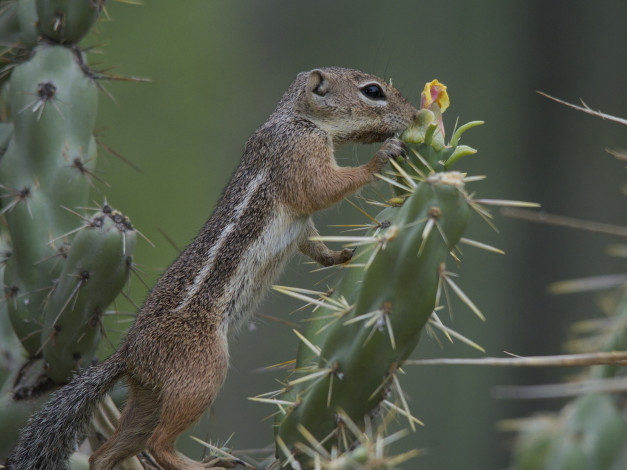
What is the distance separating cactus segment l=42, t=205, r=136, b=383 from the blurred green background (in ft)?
5.93

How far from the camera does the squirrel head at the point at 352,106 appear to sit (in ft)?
7.11

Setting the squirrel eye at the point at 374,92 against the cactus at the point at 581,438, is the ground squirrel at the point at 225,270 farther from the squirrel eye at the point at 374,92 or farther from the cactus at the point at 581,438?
the cactus at the point at 581,438

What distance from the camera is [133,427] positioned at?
181cm

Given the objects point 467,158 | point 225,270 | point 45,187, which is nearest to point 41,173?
point 45,187

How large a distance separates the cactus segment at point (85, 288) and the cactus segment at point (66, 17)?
591 mm

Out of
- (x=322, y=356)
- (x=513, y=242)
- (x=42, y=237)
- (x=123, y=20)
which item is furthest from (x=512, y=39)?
(x=322, y=356)

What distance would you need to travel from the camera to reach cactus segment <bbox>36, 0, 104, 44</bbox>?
6.97ft

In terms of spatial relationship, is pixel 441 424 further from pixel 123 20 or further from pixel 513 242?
pixel 123 20

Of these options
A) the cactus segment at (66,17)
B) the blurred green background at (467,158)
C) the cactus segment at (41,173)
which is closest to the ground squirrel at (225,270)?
the cactus segment at (41,173)

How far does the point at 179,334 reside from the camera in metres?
1.82

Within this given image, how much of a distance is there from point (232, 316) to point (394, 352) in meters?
0.73

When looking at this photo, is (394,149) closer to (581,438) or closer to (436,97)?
(436,97)

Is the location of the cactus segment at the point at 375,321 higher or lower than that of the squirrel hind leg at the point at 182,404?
higher

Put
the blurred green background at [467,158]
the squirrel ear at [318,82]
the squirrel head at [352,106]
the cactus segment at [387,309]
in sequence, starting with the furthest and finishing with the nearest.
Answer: the blurred green background at [467,158]
the squirrel ear at [318,82]
the squirrel head at [352,106]
the cactus segment at [387,309]
